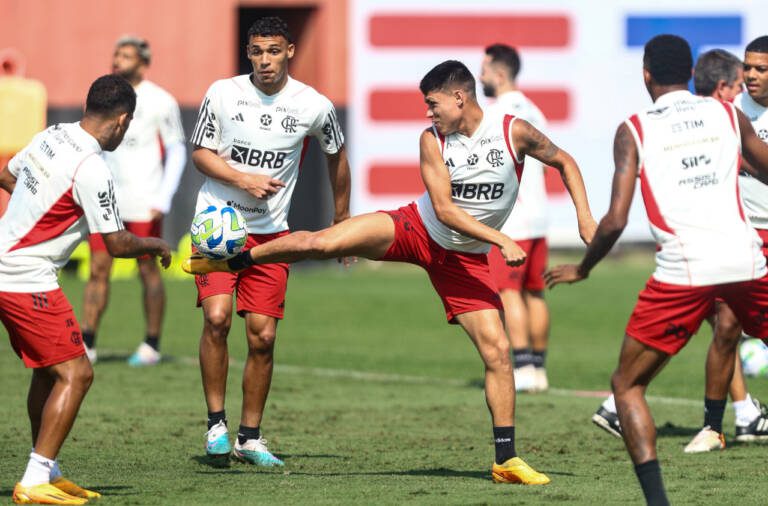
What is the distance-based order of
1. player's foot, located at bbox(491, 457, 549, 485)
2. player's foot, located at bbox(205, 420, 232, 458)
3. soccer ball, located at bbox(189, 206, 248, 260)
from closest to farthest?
player's foot, located at bbox(491, 457, 549, 485) → soccer ball, located at bbox(189, 206, 248, 260) → player's foot, located at bbox(205, 420, 232, 458)

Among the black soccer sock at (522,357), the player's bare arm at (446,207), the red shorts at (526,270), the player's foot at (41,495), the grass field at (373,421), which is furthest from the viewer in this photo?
the red shorts at (526,270)

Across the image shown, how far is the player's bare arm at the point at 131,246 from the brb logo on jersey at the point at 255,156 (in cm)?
136

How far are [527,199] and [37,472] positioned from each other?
21.1 ft

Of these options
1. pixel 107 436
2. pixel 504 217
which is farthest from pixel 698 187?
pixel 107 436

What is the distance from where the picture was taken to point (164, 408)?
1152 centimetres

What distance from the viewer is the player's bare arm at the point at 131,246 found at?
767cm

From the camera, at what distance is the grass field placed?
8.10m

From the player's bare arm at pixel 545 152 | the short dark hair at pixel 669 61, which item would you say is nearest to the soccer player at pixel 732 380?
the player's bare arm at pixel 545 152

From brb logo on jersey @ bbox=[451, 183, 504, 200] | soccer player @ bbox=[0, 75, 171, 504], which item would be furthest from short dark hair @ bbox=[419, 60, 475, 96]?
soccer player @ bbox=[0, 75, 171, 504]

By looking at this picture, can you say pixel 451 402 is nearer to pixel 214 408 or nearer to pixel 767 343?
pixel 214 408

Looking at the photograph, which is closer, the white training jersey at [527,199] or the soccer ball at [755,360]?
the white training jersey at [527,199]

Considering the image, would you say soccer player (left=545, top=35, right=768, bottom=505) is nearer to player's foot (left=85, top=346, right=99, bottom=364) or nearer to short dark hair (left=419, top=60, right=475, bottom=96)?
short dark hair (left=419, top=60, right=475, bottom=96)

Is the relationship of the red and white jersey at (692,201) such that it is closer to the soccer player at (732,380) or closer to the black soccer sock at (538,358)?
the soccer player at (732,380)

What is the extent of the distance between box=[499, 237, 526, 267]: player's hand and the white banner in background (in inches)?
645
